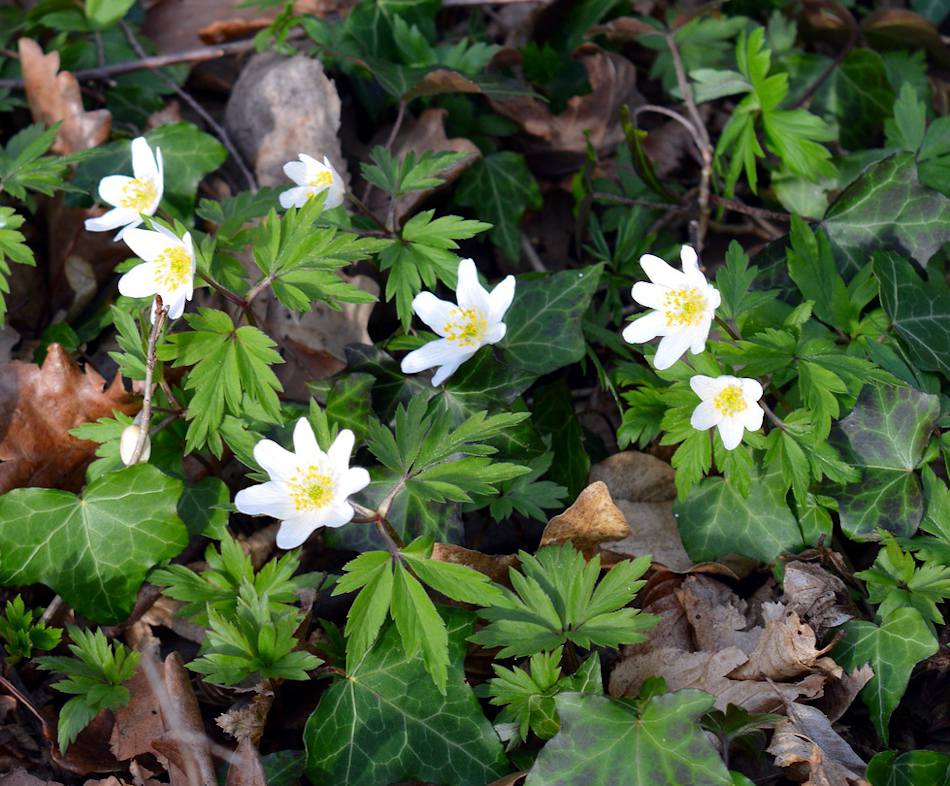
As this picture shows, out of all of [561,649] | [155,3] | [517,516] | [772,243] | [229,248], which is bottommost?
[517,516]

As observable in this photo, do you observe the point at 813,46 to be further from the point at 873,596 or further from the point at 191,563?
the point at 191,563

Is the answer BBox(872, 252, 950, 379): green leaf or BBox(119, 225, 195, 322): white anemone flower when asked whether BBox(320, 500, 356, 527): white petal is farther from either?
BBox(872, 252, 950, 379): green leaf

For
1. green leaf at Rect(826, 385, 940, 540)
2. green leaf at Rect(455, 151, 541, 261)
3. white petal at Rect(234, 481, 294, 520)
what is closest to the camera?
white petal at Rect(234, 481, 294, 520)

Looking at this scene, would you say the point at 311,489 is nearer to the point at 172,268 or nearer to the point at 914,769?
the point at 172,268

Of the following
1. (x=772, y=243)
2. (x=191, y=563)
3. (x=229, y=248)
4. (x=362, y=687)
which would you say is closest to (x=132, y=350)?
(x=229, y=248)

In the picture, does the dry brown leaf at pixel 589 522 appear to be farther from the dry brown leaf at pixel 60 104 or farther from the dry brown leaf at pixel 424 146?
the dry brown leaf at pixel 60 104

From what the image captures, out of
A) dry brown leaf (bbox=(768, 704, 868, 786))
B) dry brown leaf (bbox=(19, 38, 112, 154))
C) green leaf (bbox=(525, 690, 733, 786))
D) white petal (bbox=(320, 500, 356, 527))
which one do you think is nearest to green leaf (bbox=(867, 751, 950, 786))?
dry brown leaf (bbox=(768, 704, 868, 786))
